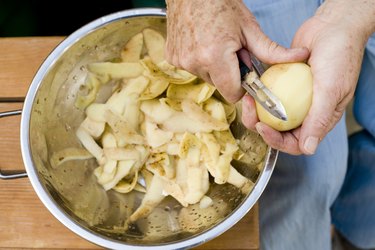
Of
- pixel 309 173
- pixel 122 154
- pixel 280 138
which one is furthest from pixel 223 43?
pixel 309 173

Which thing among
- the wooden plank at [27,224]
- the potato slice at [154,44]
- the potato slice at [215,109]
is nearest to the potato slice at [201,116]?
the potato slice at [215,109]

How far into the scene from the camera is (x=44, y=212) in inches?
30.9

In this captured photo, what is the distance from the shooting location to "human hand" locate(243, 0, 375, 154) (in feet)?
2.11

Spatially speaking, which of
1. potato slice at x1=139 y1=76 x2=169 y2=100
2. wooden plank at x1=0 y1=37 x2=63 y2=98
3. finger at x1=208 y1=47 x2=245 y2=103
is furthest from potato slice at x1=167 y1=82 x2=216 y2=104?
wooden plank at x1=0 y1=37 x2=63 y2=98

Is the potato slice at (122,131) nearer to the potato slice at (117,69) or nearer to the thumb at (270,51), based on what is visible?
the potato slice at (117,69)

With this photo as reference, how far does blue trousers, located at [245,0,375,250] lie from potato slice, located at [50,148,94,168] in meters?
0.34

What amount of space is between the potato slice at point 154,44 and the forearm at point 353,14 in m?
0.25

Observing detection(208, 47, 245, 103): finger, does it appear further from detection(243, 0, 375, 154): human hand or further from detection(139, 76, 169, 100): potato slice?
detection(139, 76, 169, 100): potato slice

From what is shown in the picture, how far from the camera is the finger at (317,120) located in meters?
0.64

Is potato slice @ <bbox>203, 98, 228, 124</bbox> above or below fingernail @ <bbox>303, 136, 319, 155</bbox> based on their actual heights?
below

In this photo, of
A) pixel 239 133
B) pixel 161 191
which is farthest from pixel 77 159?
pixel 239 133

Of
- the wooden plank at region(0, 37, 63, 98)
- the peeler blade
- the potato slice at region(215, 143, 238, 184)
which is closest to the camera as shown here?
the peeler blade

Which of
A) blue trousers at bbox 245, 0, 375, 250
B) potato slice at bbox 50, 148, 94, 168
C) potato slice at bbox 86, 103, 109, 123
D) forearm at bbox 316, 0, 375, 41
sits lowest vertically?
blue trousers at bbox 245, 0, 375, 250

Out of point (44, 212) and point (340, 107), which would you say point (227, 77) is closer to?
point (340, 107)
